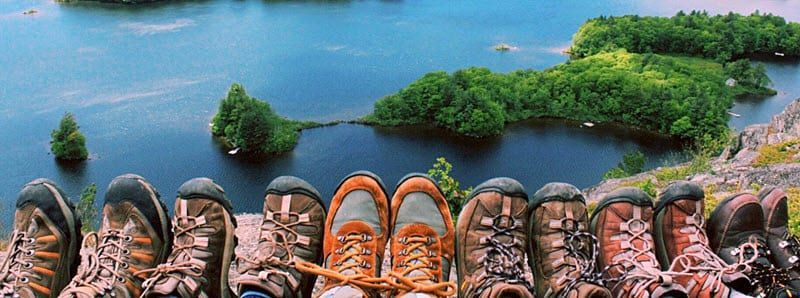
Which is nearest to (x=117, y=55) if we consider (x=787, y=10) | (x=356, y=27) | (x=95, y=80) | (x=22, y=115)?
(x=95, y=80)

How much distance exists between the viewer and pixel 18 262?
11.6 feet

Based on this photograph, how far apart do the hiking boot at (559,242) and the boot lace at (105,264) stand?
2.36m

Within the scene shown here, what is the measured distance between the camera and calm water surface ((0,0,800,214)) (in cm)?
3269

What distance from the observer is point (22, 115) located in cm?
3728

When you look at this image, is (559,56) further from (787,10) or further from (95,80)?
(95,80)

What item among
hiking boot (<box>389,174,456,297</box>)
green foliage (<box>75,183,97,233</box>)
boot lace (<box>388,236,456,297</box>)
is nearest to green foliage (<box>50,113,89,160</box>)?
green foliage (<box>75,183,97,233</box>)

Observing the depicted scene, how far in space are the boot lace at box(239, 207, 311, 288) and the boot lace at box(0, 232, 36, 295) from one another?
1.18 m

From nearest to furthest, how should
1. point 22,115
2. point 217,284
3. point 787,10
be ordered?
point 217,284 < point 22,115 < point 787,10

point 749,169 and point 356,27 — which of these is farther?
point 356,27

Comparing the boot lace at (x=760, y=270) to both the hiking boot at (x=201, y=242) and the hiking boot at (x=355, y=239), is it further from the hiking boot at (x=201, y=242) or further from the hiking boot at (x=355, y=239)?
the hiking boot at (x=201, y=242)

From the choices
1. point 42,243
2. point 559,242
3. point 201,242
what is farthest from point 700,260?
point 42,243

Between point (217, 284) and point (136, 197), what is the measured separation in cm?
74

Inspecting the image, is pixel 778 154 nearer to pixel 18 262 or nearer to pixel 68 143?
pixel 18 262

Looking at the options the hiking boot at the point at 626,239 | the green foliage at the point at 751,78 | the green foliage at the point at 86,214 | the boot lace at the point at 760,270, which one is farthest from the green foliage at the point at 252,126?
the green foliage at the point at 751,78
